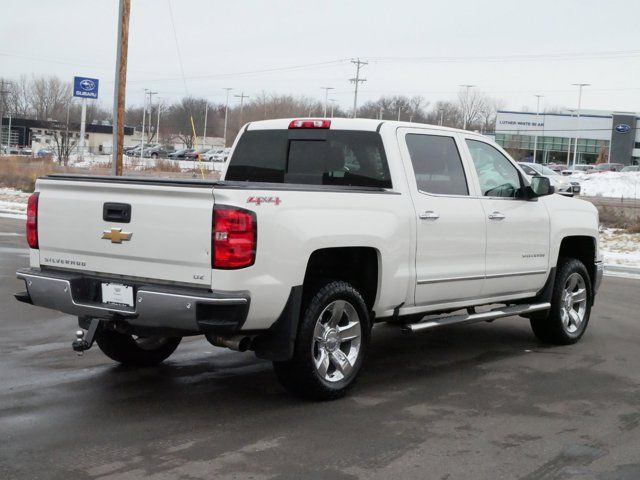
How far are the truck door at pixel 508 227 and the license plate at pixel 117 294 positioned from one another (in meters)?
3.28

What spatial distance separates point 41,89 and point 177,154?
34.6 m

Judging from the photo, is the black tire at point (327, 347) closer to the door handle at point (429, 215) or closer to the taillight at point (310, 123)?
the door handle at point (429, 215)

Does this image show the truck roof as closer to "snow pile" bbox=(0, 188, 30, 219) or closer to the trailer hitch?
the trailer hitch

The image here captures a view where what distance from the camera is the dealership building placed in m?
102

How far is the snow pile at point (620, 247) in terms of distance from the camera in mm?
17578

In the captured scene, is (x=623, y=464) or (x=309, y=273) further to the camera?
(x=309, y=273)

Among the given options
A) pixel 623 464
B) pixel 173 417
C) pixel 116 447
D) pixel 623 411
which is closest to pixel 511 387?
pixel 623 411

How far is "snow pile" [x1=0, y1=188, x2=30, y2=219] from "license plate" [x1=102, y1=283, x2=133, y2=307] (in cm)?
1992

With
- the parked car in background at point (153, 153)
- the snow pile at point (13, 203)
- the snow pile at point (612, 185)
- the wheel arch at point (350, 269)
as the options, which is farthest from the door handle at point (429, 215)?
the parked car in background at point (153, 153)

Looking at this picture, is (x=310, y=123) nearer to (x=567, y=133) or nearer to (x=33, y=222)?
(x=33, y=222)

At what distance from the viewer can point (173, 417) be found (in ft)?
19.1

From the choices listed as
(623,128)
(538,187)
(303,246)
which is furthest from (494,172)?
(623,128)

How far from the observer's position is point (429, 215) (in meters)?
6.96

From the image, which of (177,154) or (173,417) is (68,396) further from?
(177,154)
